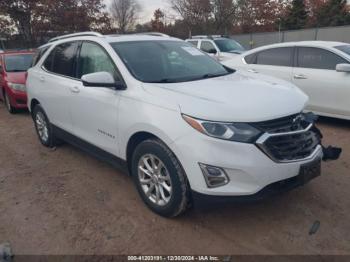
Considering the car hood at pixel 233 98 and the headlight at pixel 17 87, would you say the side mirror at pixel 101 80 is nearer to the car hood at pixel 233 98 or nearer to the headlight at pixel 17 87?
the car hood at pixel 233 98

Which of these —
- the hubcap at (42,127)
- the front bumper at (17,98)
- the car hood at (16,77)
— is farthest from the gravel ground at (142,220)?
the car hood at (16,77)

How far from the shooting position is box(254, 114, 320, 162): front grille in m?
2.83

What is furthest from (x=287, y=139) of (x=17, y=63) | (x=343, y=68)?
(x=17, y=63)

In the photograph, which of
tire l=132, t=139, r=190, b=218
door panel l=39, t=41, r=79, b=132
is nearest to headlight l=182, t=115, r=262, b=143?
tire l=132, t=139, r=190, b=218

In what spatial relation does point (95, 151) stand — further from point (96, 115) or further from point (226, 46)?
point (226, 46)

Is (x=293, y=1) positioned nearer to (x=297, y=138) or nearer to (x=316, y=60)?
(x=316, y=60)

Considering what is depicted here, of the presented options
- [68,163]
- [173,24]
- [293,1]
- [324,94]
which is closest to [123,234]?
[68,163]

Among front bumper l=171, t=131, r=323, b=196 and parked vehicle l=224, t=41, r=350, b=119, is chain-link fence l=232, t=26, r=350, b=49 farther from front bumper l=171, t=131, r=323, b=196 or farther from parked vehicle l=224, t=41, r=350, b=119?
front bumper l=171, t=131, r=323, b=196

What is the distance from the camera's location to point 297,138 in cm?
302

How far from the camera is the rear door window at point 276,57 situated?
264 inches

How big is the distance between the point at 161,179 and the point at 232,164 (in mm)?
791

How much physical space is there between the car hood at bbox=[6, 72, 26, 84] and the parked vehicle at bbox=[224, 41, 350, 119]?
5.32 m

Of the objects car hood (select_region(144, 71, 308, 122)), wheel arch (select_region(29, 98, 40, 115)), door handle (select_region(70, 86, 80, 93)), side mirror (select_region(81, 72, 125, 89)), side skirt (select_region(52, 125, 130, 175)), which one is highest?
side mirror (select_region(81, 72, 125, 89))

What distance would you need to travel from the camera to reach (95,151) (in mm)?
4160
